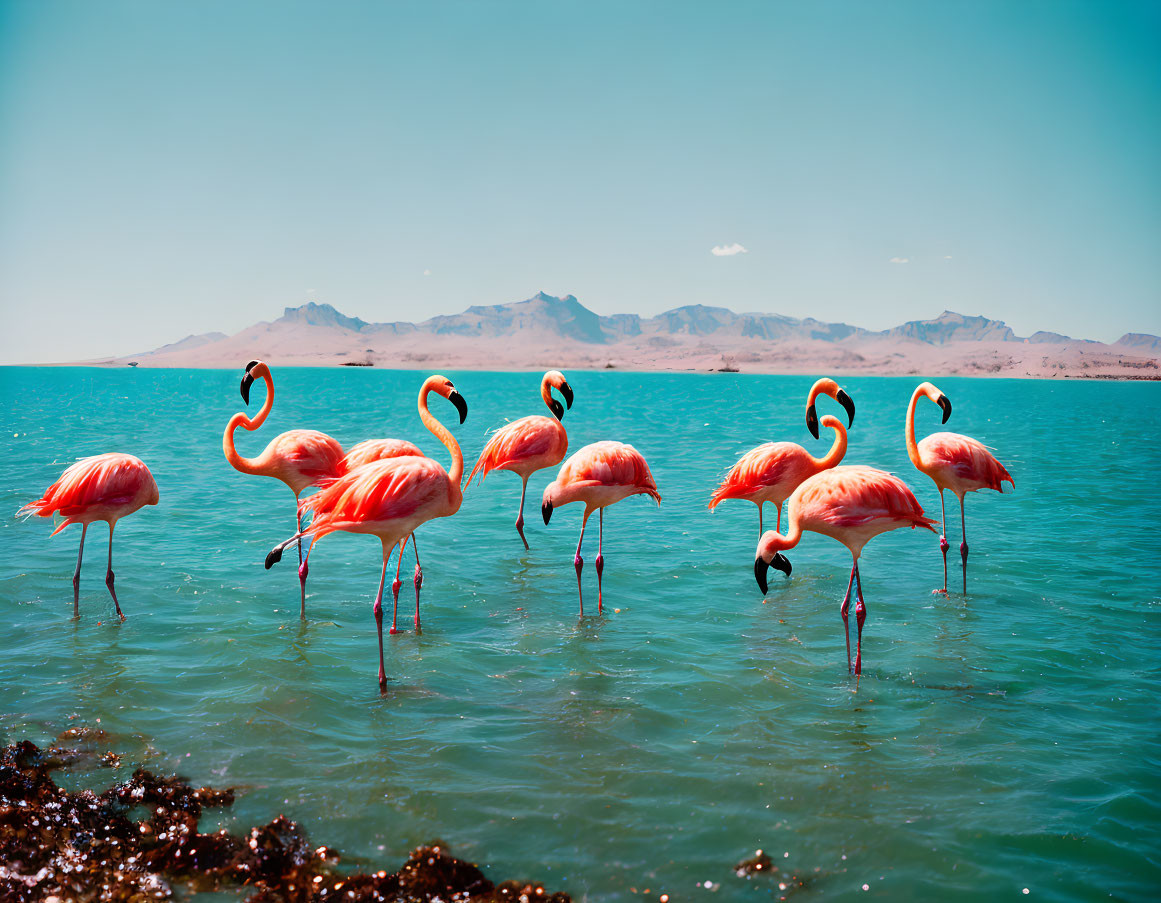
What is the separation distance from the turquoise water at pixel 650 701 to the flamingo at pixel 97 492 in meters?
1.03

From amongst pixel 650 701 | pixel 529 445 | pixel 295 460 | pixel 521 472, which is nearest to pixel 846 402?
pixel 650 701

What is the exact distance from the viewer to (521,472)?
988 cm

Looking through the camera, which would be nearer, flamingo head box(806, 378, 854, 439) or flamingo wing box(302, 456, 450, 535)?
flamingo wing box(302, 456, 450, 535)

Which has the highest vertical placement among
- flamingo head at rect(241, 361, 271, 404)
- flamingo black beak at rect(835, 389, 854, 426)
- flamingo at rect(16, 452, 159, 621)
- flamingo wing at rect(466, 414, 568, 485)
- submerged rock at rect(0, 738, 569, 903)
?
flamingo head at rect(241, 361, 271, 404)

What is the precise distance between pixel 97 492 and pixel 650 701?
5081 mm

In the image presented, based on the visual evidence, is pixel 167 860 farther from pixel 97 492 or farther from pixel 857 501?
pixel 857 501

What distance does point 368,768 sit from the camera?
4844mm

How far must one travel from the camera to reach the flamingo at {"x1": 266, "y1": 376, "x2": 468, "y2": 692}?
598 cm

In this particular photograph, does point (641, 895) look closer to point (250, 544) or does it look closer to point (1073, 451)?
point (250, 544)

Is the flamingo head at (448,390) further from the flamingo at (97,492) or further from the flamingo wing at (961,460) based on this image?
the flamingo wing at (961,460)

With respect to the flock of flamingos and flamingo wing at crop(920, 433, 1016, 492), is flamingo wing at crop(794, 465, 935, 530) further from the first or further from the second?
flamingo wing at crop(920, 433, 1016, 492)

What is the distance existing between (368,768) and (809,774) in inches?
104

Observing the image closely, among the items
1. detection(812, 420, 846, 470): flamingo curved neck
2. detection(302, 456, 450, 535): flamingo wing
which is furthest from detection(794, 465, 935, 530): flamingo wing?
detection(302, 456, 450, 535): flamingo wing

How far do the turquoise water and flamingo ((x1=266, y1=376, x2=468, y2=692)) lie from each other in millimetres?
1135
